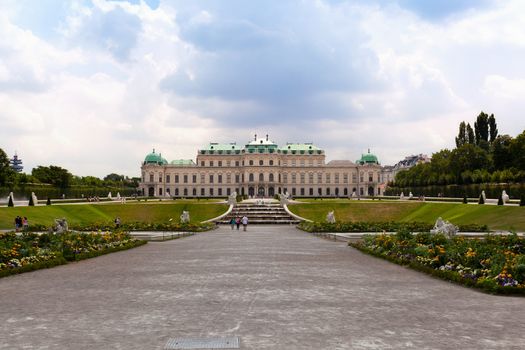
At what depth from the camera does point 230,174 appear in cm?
16000

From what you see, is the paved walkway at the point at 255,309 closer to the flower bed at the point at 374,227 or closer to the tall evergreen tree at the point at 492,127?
the flower bed at the point at 374,227

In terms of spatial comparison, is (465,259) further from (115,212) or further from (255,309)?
(115,212)

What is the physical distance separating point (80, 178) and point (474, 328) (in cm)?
13865

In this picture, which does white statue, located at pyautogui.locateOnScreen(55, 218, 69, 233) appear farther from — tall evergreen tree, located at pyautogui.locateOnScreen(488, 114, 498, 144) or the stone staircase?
tall evergreen tree, located at pyautogui.locateOnScreen(488, 114, 498, 144)

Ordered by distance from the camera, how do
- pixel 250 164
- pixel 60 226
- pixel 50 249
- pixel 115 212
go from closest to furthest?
pixel 50 249 → pixel 60 226 → pixel 115 212 → pixel 250 164

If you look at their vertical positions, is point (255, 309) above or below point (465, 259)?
below

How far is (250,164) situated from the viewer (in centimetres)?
15488

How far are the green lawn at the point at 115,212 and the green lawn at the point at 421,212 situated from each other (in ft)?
38.1

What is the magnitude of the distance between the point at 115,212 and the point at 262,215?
1796 cm

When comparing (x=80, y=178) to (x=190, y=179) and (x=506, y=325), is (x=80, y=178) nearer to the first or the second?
(x=190, y=179)

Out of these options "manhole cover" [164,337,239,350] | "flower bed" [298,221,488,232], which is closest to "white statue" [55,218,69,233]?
"flower bed" [298,221,488,232]

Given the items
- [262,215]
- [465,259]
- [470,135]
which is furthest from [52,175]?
[465,259]

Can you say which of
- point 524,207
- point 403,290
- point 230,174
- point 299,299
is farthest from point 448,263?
point 230,174

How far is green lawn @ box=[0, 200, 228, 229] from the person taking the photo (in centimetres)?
5438
